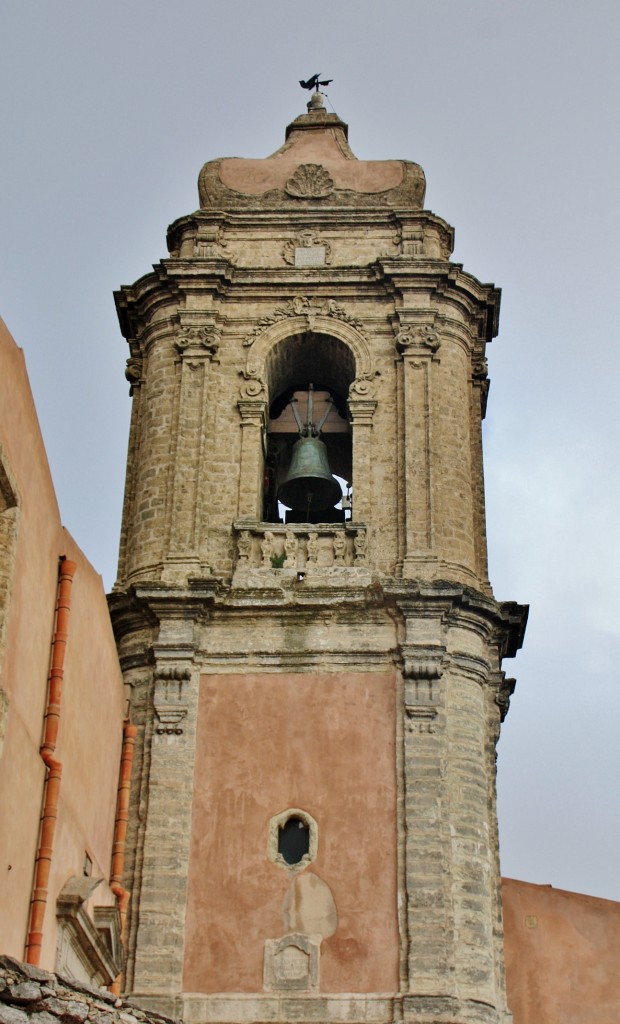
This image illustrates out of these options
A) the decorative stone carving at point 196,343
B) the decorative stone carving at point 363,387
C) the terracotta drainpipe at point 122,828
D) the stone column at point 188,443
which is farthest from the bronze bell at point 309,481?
the terracotta drainpipe at point 122,828

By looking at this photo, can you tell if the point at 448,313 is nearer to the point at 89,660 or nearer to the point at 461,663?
the point at 461,663

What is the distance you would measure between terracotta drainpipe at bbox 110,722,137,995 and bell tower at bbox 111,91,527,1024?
0.60ft

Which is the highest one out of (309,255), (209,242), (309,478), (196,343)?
(209,242)

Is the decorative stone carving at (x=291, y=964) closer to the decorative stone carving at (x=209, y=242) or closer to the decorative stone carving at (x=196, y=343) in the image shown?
the decorative stone carving at (x=196, y=343)

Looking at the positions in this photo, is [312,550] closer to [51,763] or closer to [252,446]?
[252,446]

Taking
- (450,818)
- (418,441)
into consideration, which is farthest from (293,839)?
(418,441)

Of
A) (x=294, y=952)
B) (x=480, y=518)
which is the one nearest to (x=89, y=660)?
(x=294, y=952)

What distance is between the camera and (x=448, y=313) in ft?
59.1

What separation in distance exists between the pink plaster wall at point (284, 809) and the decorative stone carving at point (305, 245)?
5537mm

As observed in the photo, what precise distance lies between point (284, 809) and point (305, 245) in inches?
281

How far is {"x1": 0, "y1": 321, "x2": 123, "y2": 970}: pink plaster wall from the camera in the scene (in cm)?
1051

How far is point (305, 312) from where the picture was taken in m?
18.0

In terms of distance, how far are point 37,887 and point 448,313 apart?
9197mm

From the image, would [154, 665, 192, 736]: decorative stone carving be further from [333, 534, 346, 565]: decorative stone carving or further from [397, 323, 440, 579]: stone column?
[397, 323, 440, 579]: stone column
